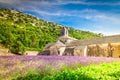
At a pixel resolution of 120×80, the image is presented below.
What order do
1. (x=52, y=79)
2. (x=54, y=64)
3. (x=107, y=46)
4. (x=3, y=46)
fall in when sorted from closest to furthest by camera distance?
(x=52, y=79) → (x=54, y=64) → (x=107, y=46) → (x=3, y=46)

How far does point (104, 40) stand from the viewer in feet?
155

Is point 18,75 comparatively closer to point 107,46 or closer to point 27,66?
point 27,66

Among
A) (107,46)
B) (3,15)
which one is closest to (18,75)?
(107,46)

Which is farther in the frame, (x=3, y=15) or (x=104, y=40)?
(x=3, y=15)

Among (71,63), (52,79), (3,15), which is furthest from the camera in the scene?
(3,15)

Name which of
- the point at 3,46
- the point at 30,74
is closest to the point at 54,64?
the point at 30,74

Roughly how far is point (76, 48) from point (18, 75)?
45610 millimetres

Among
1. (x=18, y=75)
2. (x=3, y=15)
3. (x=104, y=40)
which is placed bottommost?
(x=18, y=75)

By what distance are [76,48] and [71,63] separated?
142 feet

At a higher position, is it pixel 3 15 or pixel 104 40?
pixel 3 15

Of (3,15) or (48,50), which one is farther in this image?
(3,15)

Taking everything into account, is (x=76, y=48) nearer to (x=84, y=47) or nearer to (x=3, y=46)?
(x=84, y=47)

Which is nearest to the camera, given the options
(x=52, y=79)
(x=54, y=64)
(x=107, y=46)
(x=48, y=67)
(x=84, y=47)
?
(x=52, y=79)

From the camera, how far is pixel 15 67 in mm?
9695
